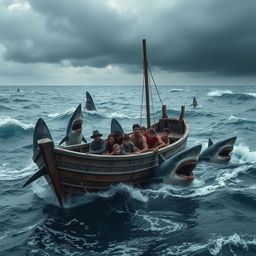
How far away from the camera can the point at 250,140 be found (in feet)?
69.8

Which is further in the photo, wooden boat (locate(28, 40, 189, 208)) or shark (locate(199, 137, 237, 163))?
shark (locate(199, 137, 237, 163))

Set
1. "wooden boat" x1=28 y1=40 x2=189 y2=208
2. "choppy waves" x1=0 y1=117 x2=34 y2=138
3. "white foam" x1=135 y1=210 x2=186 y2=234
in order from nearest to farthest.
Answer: "white foam" x1=135 y1=210 x2=186 y2=234, "wooden boat" x1=28 y1=40 x2=189 y2=208, "choppy waves" x1=0 y1=117 x2=34 y2=138

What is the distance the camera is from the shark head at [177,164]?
10953mm

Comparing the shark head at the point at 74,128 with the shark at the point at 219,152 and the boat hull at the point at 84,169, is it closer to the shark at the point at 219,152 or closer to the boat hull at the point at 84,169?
the boat hull at the point at 84,169

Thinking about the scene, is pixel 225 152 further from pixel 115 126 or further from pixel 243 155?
pixel 115 126

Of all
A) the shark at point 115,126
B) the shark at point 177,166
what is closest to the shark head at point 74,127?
the shark at point 115,126

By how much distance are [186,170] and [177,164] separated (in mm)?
925

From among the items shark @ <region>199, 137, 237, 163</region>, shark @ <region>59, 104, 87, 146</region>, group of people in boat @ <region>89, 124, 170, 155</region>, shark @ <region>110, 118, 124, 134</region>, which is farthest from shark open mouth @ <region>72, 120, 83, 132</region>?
shark @ <region>199, 137, 237, 163</region>

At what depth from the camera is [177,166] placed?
11000 millimetres

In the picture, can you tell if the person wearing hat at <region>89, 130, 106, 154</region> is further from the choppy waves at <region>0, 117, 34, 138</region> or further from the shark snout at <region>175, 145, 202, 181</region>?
the choppy waves at <region>0, 117, 34, 138</region>

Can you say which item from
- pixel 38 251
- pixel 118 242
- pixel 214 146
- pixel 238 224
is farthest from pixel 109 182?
pixel 214 146

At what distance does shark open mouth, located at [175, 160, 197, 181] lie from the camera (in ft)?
36.6

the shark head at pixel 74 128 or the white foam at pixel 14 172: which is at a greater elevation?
the shark head at pixel 74 128

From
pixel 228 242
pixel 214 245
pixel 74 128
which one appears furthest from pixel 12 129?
pixel 228 242
